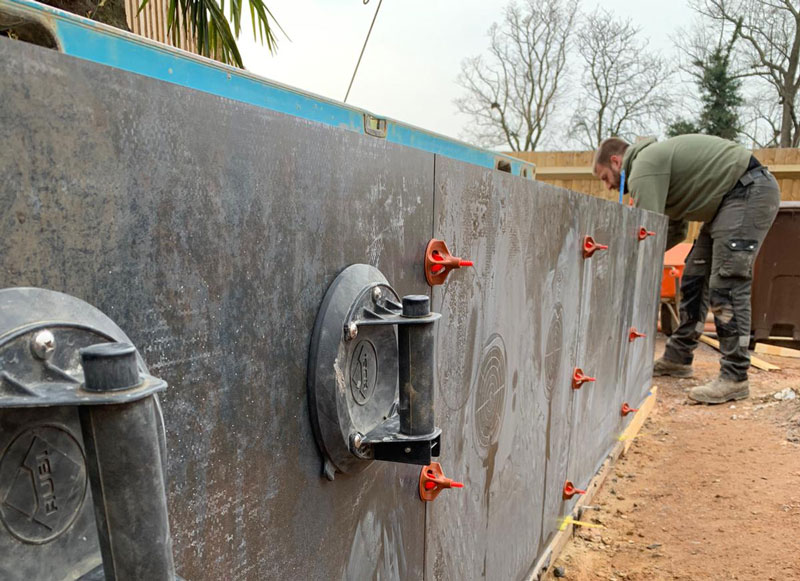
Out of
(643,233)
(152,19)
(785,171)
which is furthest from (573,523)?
(785,171)

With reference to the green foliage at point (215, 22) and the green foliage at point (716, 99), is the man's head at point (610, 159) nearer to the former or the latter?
the green foliage at point (215, 22)

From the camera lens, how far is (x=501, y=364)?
6.04ft

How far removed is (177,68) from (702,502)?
366 cm

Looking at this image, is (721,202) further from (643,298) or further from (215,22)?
(215,22)

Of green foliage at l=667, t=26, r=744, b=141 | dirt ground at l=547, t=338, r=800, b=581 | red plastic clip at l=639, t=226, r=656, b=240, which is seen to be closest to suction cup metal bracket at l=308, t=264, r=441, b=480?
dirt ground at l=547, t=338, r=800, b=581

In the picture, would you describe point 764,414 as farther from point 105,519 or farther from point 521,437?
point 105,519

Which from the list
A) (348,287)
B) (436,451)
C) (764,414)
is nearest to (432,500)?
(436,451)

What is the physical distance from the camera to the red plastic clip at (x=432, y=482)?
1.38 metres

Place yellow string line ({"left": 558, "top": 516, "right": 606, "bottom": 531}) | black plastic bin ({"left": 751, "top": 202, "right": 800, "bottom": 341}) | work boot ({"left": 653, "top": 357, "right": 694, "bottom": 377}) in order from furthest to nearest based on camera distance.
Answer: work boot ({"left": 653, "top": 357, "right": 694, "bottom": 377})
black plastic bin ({"left": 751, "top": 202, "right": 800, "bottom": 341})
yellow string line ({"left": 558, "top": 516, "right": 606, "bottom": 531})

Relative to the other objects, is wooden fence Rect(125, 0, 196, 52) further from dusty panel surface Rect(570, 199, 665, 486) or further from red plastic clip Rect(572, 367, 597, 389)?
red plastic clip Rect(572, 367, 597, 389)

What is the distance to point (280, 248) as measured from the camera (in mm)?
885

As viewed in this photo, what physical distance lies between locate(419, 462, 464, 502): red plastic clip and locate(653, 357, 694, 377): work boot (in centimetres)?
548

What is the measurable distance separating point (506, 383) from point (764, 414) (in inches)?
157

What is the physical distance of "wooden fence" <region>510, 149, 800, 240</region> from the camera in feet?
37.3
